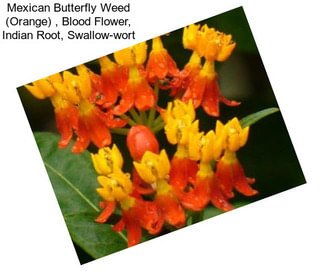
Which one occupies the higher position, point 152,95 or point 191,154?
point 152,95

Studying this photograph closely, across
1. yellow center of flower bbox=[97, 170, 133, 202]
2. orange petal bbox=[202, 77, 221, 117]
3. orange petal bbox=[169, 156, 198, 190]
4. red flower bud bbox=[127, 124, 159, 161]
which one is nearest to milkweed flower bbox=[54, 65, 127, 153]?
red flower bud bbox=[127, 124, 159, 161]

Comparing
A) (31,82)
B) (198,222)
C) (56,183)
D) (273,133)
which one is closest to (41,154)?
(56,183)

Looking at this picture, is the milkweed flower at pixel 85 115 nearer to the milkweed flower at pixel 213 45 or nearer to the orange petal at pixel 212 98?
the orange petal at pixel 212 98

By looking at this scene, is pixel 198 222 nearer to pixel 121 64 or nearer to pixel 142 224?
pixel 142 224

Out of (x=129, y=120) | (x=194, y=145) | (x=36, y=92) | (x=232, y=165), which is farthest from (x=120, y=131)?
(x=232, y=165)

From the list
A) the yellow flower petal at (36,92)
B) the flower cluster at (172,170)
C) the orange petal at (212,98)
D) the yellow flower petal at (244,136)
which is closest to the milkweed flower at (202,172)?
the flower cluster at (172,170)

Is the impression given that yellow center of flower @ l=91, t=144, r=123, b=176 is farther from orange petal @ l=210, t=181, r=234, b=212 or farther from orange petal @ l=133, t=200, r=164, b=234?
orange petal @ l=210, t=181, r=234, b=212

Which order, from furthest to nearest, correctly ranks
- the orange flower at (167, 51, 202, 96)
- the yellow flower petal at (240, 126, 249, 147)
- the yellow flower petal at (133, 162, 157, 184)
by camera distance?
the orange flower at (167, 51, 202, 96), the yellow flower petal at (240, 126, 249, 147), the yellow flower petal at (133, 162, 157, 184)
